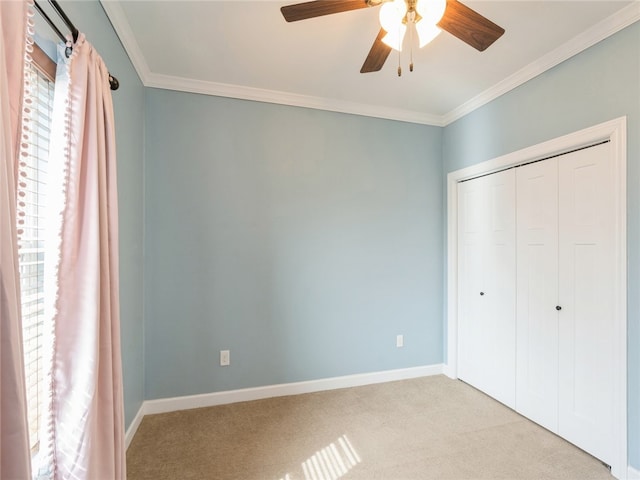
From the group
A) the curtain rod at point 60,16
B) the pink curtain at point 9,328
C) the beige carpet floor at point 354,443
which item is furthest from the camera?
the beige carpet floor at point 354,443

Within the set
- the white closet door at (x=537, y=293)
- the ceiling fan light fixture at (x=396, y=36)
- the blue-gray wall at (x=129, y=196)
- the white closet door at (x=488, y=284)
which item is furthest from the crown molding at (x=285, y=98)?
the ceiling fan light fixture at (x=396, y=36)

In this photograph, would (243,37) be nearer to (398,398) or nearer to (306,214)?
(306,214)

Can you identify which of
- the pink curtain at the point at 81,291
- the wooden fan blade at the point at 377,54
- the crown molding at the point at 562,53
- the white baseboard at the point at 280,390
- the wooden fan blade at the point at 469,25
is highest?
the crown molding at the point at 562,53

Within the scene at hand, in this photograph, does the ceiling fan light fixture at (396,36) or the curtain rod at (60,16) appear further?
the ceiling fan light fixture at (396,36)

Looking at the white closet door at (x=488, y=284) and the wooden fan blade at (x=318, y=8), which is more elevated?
the wooden fan blade at (x=318, y=8)

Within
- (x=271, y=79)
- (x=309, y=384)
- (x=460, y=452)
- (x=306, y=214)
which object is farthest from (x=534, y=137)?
(x=309, y=384)

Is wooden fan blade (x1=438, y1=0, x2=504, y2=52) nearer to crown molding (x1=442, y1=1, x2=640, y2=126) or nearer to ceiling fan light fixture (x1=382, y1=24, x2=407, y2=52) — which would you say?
ceiling fan light fixture (x1=382, y1=24, x2=407, y2=52)

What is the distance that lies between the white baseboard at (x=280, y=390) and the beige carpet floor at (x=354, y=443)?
65mm

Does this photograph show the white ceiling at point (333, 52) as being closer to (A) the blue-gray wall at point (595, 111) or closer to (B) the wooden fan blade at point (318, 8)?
(A) the blue-gray wall at point (595, 111)

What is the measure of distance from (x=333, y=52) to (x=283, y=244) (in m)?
1.48

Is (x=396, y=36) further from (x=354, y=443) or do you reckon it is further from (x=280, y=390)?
(x=280, y=390)

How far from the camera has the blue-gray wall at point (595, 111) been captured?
5.51ft

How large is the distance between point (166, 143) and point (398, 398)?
2.79 metres

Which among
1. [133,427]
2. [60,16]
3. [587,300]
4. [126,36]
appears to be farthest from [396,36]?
[133,427]
